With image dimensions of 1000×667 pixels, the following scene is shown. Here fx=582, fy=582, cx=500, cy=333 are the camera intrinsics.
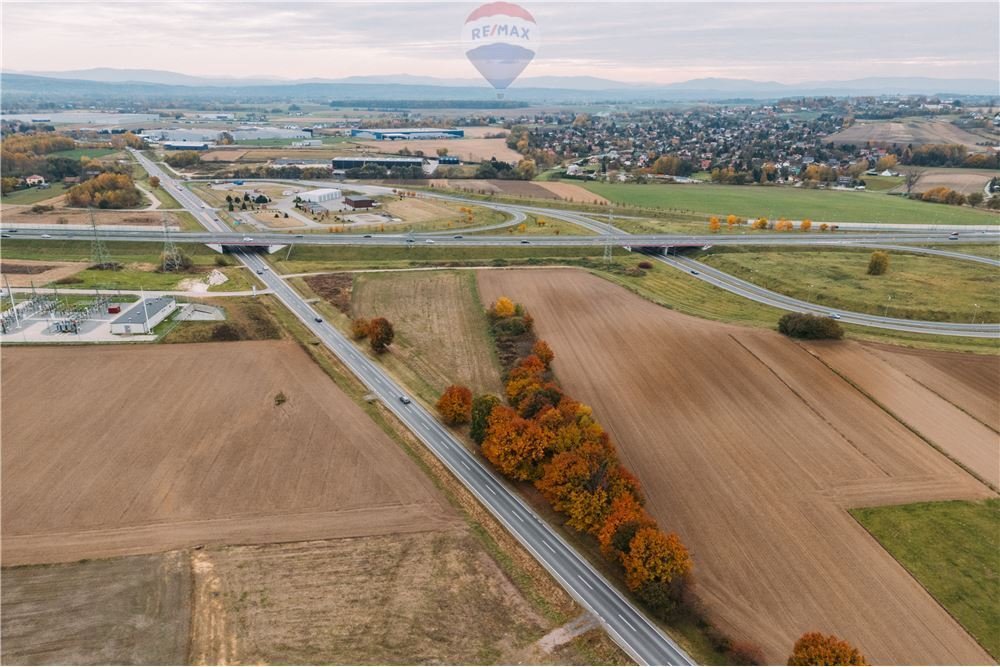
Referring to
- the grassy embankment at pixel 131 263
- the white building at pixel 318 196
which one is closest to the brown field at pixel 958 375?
the grassy embankment at pixel 131 263

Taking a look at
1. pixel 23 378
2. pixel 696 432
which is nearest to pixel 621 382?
pixel 696 432

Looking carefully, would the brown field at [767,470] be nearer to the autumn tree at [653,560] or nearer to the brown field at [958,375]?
the autumn tree at [653,560]

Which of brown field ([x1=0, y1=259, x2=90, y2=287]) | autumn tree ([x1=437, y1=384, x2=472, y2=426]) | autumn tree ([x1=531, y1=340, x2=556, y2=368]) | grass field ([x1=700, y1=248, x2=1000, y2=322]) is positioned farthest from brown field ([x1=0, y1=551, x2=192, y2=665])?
grass field ([x1=700, y1=248, x2=1000, y2=322])

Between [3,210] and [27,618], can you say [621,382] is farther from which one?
[3,210]

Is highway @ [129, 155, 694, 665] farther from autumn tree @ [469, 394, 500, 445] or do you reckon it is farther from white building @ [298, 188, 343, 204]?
white building @ [298, 188, 343, 204]

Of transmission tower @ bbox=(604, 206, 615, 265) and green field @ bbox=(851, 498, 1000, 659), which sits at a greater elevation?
transmission tower @ bbox=(604, 206, 615, 265)
